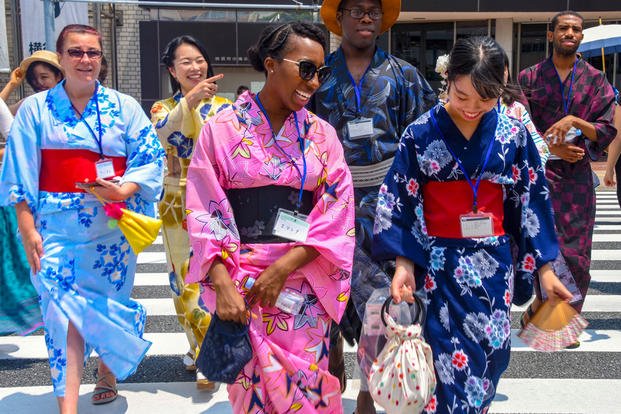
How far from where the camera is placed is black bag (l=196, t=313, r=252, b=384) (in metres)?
2.52

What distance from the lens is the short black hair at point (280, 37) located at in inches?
105

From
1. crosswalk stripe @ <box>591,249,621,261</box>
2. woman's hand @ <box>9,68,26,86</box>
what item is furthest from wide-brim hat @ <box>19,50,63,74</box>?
crosswalk stripe @ <box>591,249,621,261</box>

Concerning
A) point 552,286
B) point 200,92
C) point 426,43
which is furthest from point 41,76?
point 426,43

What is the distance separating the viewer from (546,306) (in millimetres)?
→ 2803

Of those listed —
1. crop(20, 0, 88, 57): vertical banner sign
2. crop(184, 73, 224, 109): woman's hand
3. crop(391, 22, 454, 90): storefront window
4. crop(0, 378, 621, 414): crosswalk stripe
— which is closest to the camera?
crop(0, 378, 621, 414): crosswalk stripe

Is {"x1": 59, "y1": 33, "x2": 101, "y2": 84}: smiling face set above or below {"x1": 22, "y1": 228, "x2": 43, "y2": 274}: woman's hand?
above

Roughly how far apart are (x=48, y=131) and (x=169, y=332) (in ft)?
7.49

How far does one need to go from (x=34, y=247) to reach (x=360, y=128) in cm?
162

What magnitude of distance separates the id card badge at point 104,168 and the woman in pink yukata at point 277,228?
1.14 metres

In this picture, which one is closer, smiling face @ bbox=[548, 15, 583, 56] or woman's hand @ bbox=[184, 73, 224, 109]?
woman's hand @ bbox=[184, 73, 224, 109]

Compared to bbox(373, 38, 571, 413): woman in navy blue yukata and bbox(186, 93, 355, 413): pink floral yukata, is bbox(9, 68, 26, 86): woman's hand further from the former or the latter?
bbox(373, 38, 571, 413): woman in navy blue yukata

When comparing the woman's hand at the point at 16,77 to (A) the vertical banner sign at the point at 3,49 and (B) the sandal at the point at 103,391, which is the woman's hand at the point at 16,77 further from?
(A) the vertical banner sign at the point at 3,49

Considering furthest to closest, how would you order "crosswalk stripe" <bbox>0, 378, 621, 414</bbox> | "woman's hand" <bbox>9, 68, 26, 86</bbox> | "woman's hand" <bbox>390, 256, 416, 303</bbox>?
"woman's hand" <bbox>9, 68, 26, 86</bbox>
"crosswalk stripe" <bbox>0, 378, 621, 414</bbox>
"woman's hand" <bbox>390, 256, 416, 303</bbox>

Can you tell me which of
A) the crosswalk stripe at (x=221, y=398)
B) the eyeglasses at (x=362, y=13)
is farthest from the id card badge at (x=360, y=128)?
the crosswalk stripe at (x=221, y=398)
